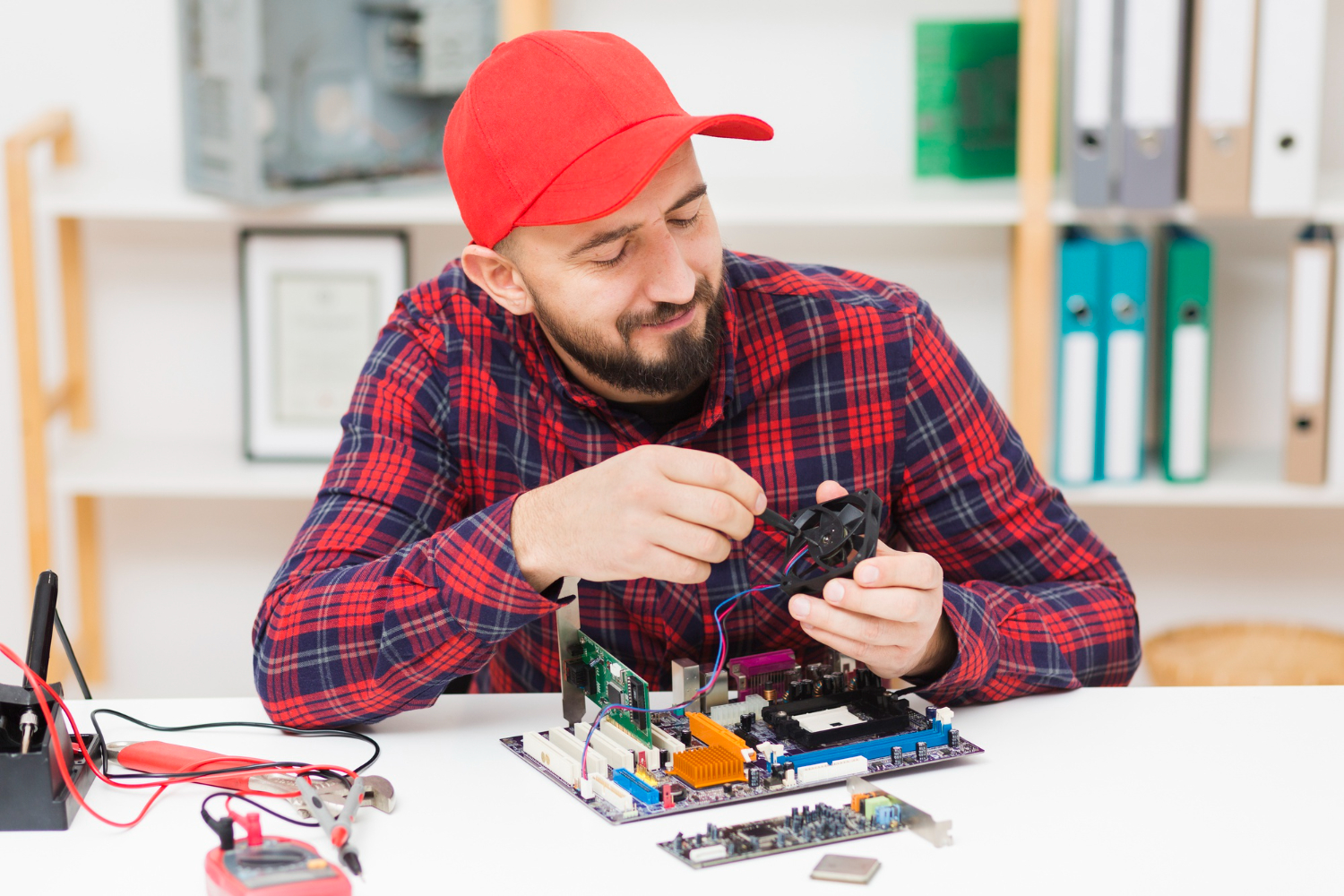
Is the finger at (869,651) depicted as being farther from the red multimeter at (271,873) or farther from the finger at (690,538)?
the red multimeter at (271,873)

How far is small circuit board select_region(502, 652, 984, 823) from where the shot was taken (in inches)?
41.8

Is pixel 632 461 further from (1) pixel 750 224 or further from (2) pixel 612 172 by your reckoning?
(1) pixel 750 224

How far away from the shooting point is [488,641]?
4.05ft

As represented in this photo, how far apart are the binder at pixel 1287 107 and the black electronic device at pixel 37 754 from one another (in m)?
1.84

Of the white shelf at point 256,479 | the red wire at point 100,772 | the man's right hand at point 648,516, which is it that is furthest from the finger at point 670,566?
the white shelf at point 256,479

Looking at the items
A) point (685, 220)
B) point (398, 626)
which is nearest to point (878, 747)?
point (398, 626)

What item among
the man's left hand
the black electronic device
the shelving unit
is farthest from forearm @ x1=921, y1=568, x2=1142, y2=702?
the shelving unit

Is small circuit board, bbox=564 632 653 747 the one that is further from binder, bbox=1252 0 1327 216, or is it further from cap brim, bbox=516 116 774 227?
binder, bbox=1252 0 1327 216

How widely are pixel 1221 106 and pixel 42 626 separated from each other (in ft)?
5.93

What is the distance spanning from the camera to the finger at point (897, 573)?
1.10 m

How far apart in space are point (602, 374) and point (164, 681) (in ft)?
5.68

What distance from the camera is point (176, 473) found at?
238 centimetres

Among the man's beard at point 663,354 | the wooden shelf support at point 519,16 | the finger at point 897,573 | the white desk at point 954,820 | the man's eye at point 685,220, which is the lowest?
the white desk at point 954,820

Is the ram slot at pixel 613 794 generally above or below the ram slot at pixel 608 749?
below
